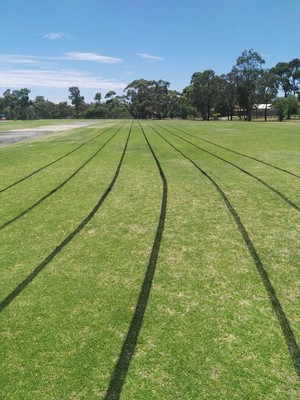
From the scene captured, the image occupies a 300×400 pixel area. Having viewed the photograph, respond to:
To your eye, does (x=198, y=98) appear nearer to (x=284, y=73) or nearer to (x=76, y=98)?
(x=284, y=73)

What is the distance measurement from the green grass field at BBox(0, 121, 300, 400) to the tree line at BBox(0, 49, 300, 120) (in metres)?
52.7

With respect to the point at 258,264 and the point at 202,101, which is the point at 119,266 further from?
the point at 202,101

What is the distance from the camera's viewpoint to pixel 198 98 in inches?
2808

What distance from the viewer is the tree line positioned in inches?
2329

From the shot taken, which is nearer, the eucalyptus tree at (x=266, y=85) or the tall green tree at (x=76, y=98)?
the eucalyptus tree at (x=266, y=85)

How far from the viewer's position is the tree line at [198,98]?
194ft

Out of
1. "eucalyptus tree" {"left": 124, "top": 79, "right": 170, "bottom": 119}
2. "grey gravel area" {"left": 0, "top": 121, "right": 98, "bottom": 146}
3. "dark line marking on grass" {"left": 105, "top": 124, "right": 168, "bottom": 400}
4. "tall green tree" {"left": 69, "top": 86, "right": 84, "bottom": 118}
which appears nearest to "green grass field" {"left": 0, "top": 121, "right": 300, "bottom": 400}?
"dark line marking on grass" {"left": 105, "top": 124, "right": 168, "bottom": 400}

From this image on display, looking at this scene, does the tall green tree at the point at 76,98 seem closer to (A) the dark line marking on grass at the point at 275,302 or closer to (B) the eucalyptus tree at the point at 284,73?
→ (B) the eucalyptus tree at the point at 284,73

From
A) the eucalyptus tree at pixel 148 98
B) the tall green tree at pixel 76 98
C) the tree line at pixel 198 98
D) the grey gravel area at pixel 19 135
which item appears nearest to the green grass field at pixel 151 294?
the grey gravel area at pixel 19 135

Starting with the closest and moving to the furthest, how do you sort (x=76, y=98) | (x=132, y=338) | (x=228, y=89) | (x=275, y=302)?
1. (x=132, y=338)
2. (x=275, y=302)
3. (x=228, y=89)
4. (x=76, y=98)

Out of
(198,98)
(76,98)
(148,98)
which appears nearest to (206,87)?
(198,98)

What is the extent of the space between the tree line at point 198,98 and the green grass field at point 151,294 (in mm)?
52729

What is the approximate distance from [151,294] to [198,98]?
72820 millimetres

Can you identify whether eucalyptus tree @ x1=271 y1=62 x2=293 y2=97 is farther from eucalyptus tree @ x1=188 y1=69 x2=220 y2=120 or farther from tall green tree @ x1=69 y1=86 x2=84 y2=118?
tall green tree @ x1=69 y1=86 x2=84 y2=118
